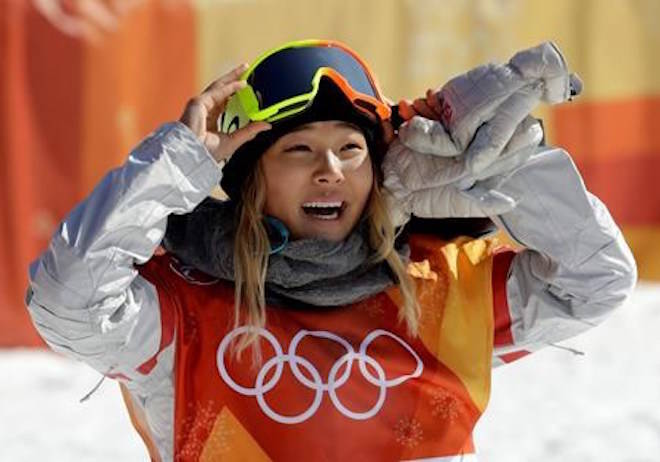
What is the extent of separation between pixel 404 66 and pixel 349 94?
149 inches

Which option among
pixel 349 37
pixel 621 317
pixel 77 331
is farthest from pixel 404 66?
pixel 77 331

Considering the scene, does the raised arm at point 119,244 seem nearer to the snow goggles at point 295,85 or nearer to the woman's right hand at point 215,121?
the woman's right hand at point 215,121

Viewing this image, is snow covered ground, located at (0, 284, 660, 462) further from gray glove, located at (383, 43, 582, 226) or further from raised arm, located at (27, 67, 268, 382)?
raised arm, located at (27, 67, 268, 382)

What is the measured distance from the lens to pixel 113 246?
6.97 feet

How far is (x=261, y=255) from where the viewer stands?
7.73ft

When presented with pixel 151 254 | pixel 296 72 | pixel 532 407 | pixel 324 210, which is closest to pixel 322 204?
pixel 324 210

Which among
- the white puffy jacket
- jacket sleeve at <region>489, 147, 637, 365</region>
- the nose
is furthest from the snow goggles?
jacket sleeve at <region>489, 147, 637, 365</region>

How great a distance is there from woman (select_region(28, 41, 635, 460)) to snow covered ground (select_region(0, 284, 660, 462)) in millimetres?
2065

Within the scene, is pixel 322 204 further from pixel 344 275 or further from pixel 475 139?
pixel 475 139

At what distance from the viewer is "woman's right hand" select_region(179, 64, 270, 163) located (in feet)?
7.43

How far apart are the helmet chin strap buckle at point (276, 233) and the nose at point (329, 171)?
0.11 meters

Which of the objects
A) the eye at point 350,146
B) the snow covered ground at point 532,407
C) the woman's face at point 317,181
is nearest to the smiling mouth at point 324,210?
the woman's face at point 317,181

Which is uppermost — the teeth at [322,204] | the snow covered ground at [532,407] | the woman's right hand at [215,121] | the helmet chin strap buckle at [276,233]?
the woman's right hand at [215,121]

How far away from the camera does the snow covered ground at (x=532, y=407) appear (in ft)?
14.9
